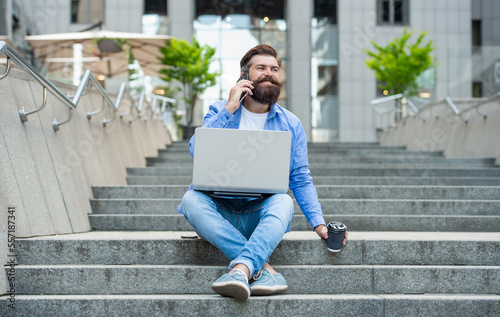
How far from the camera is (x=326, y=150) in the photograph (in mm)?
9414

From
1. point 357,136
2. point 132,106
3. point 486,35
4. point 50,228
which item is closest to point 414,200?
point 50,228

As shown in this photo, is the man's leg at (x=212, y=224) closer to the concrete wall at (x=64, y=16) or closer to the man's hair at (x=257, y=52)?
the man's hair at (x=257, y=52)

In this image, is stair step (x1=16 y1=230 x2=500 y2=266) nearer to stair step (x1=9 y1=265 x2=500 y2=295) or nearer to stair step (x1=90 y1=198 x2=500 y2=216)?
stair step (x1=9 y1=265 x2=500 y2=295)

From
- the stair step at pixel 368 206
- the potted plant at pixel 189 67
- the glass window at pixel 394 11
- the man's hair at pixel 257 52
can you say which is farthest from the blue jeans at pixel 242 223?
the glass window at pixel 394 11

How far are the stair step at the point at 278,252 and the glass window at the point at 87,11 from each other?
659 inches

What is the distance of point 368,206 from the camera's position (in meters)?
5.20

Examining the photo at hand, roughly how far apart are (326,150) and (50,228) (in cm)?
599

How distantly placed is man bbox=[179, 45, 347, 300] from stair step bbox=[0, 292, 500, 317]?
93mm

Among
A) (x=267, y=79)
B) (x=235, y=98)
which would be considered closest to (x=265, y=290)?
(x=235, y=98)

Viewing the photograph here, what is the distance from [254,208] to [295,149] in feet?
1.60

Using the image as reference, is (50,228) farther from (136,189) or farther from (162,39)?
(162,39)

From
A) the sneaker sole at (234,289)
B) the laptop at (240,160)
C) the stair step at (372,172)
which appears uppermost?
the laptop at (240,160)

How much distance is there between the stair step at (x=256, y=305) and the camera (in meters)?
3.05

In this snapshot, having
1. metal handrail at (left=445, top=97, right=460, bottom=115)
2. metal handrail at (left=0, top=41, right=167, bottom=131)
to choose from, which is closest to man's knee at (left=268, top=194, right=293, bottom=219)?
metal handrail at (left=0, top=41, right=167, bottom=131)
